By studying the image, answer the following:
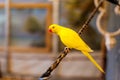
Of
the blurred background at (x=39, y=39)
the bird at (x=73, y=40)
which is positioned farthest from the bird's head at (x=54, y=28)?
the blurred background at (x=39, y=39)

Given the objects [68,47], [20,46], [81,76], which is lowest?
[81,76]

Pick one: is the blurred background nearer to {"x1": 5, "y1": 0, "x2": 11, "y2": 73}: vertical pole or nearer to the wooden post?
{"x1": 5, "y1": 0, "x2": 11, "y2": 73}: vertical pole

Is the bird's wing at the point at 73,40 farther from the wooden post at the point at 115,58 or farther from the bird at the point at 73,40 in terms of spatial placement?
the wooden post at the point at 115,58

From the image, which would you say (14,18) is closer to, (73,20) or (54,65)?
(73,20)

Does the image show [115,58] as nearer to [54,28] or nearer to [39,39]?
[54,28]

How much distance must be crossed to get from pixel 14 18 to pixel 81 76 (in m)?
1.17

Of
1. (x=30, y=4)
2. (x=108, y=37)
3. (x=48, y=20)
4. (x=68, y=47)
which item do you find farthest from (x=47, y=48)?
(x=68, y=47)

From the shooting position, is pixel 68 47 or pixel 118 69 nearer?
pixel 68 47

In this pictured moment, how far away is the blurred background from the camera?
3.34 metres

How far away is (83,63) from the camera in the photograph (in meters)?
3.59

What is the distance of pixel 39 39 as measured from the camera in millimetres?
3660

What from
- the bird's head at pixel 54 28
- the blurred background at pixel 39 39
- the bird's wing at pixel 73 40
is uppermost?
the bird's head at pixel 54 28

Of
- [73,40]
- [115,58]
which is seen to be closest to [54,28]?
[73,40]

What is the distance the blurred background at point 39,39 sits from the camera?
3344 millimetres
